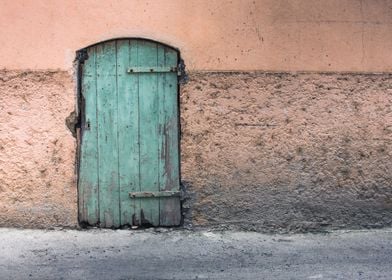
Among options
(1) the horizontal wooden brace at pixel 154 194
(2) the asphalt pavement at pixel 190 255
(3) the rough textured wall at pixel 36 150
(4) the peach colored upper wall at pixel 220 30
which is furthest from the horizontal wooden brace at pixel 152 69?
(2) the asphalt pavement at pixel 190 255

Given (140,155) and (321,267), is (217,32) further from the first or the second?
(321,267)

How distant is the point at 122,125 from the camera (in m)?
5.93

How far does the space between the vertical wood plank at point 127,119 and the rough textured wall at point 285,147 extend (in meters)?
0.49

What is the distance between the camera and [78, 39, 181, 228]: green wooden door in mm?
5914

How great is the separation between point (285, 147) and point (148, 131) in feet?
4.64

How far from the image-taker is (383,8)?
6031mm

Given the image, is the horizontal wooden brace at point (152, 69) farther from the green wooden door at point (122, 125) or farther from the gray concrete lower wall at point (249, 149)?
the gray concrete lower wall at point (249, 149)

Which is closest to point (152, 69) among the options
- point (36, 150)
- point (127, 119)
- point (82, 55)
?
point (127, 119)

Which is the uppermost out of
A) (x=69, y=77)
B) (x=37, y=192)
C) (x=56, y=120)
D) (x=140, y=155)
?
(x=69, y=77)

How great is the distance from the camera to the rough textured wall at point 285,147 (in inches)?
234

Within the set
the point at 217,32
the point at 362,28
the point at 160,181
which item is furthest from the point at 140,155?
the point at 362,28

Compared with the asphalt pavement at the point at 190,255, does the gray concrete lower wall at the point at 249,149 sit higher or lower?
higher

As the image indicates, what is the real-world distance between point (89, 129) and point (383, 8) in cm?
328

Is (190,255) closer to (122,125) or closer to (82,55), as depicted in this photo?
(122,125)
